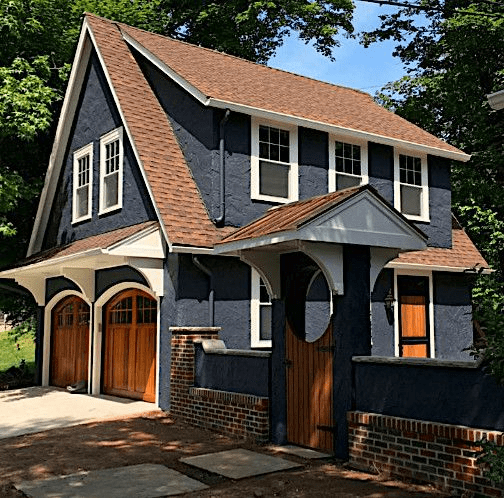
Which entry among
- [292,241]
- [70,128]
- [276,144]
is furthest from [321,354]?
[70,128]

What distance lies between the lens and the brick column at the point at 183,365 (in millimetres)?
11805

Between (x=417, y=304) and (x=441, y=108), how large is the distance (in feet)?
41.0

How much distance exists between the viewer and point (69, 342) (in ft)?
57.5

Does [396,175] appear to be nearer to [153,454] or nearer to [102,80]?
[102,80]

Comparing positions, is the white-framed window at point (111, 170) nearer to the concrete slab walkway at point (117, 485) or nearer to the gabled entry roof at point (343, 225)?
the gabled entry roof at point (343, 225)

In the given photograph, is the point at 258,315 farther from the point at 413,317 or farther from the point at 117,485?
the point at 117,485

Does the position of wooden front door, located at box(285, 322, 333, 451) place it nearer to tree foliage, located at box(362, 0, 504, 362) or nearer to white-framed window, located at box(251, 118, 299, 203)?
white-framed window, located at box(251, 118, 299, 203)

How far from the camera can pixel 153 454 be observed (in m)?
9.22

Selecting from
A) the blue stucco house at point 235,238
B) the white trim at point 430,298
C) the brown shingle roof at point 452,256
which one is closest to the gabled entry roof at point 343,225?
the blue stucco house at point 235,238

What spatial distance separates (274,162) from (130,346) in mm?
5164

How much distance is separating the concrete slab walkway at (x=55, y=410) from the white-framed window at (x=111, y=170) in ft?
14.1

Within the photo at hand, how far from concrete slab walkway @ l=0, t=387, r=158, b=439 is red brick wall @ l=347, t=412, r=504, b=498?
5.51 meters

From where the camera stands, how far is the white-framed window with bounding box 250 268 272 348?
1345 cm

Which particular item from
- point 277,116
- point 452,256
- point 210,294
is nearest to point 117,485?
point 210,294
